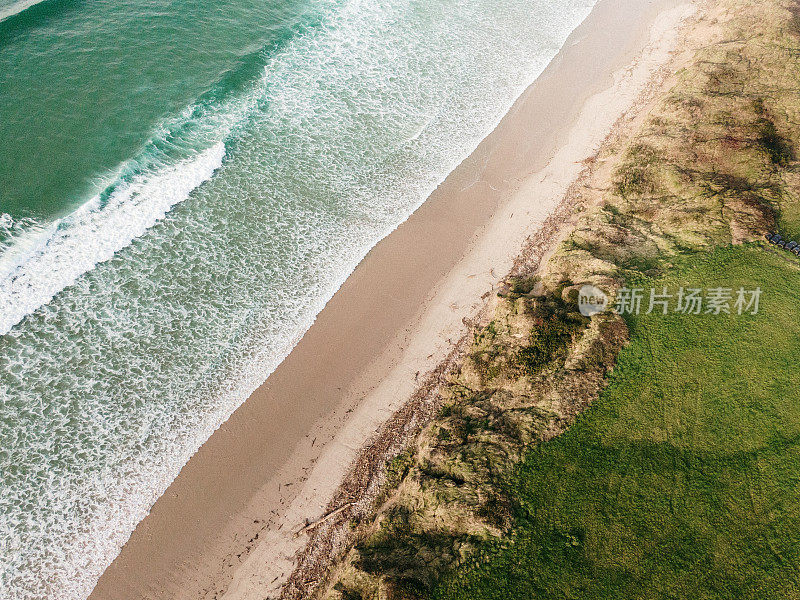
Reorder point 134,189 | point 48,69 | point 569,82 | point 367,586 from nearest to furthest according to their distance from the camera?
1. point 367,586
2. point 134,189
3. point 48,69
4. point 569,82

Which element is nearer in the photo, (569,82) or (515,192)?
(515,192)

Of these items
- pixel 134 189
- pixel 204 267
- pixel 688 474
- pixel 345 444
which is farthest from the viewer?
pixel 134 189

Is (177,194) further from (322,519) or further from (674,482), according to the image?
(674,482)

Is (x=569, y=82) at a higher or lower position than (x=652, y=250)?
higher

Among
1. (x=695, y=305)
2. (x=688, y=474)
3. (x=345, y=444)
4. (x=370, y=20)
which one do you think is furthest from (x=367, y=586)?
(x=370, y=20)

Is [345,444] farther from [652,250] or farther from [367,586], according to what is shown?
A: [652,250]

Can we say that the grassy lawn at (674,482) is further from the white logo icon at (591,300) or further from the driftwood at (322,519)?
the driftwood at (322,519)

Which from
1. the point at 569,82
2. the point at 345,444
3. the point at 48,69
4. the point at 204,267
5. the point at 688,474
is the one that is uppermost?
the point at 48,69
